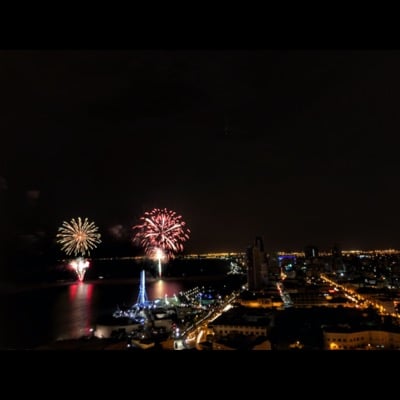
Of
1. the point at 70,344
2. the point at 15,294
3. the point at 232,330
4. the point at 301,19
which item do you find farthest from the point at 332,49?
the point at 15,294

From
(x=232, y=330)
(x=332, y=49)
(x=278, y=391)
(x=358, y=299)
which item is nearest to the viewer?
(x=278, y=391)

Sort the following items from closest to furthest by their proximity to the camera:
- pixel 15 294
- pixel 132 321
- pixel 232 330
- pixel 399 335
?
pixel 399 335
pixel 232 330
pixel 132 321
pixel 15 294

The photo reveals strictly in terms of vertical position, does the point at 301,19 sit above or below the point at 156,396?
above

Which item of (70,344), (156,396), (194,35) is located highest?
(194,35)

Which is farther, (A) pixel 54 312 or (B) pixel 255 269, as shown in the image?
(B) pixel 255 269

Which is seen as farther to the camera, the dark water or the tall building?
the tall building

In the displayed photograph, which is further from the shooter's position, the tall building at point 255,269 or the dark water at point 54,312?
the tall building at point 255,269

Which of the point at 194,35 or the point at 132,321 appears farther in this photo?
the point at 132,321

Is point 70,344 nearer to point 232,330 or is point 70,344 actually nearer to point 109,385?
point 232,330
